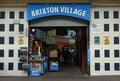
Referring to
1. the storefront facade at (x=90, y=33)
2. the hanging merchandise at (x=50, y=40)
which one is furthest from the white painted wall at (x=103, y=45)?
the hanging merchandise at (x=50, y=40)

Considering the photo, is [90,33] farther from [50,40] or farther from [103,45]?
[50,40]

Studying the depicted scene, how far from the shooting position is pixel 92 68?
19078 mm

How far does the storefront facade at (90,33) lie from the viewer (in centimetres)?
1908

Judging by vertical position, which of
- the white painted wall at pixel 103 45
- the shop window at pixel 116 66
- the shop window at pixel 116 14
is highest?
the shop window at pixel 116 14

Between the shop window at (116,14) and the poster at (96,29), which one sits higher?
the shop window at (116,14)

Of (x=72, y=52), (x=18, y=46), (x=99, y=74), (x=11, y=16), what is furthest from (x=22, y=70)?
(x=72, y=52)

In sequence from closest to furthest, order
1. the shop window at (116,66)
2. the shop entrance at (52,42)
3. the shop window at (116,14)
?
the shop window at (116,66), the shop window at (116,14), the shop entrance at (52,42)

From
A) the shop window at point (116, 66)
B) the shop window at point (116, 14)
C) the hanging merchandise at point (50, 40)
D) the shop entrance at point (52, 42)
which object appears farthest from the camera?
the hanging merchandise at point (50, 40)

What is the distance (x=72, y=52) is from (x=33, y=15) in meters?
16.5

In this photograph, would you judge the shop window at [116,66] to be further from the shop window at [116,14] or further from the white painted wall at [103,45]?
the shop window at [116,14]

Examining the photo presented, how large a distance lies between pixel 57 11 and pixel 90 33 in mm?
2350

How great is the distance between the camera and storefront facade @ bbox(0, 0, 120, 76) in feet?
62.6

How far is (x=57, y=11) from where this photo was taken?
62.5 ft

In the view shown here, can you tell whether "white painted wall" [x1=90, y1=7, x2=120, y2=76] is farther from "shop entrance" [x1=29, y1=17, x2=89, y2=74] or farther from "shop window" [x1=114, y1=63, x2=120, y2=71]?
"shop entrance" [x1=29, y1=17, x2=89, y2=74]
